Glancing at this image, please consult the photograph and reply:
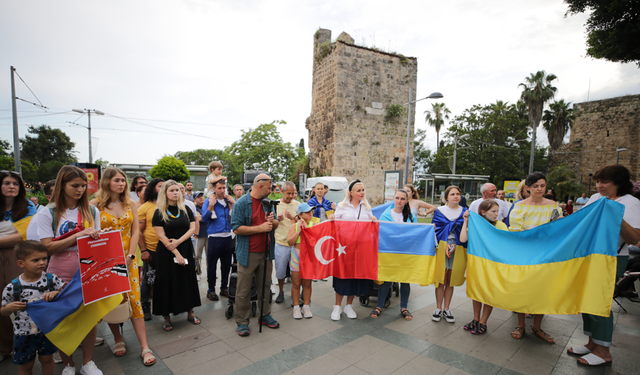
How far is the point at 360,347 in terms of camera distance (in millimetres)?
3498

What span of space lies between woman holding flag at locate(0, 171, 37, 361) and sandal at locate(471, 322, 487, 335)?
17.0 feet

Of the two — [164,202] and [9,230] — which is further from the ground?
[164,202]

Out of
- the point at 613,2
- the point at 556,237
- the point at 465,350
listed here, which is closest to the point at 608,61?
the point at 613,2

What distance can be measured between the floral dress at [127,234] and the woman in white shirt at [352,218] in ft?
7.99

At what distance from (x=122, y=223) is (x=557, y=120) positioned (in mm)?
39240

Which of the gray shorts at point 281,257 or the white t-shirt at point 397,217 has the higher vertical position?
the white t-shirt at point 397,217

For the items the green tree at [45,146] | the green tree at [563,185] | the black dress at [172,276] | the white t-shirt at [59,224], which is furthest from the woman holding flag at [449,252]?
the green tree at [45,146]

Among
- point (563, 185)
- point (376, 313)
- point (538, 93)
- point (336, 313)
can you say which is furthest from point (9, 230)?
point (538, 93)

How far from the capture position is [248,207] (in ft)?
12.7

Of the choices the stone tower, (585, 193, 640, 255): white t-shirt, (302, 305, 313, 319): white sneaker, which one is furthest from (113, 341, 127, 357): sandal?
the stone tower

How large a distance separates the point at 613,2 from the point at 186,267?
1093 centimetres

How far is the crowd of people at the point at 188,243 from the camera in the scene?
8.69ft

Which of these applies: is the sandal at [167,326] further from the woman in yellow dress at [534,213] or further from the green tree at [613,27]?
the green tree at [613,27]

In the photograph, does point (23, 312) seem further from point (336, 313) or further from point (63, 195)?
point (336, 313)
